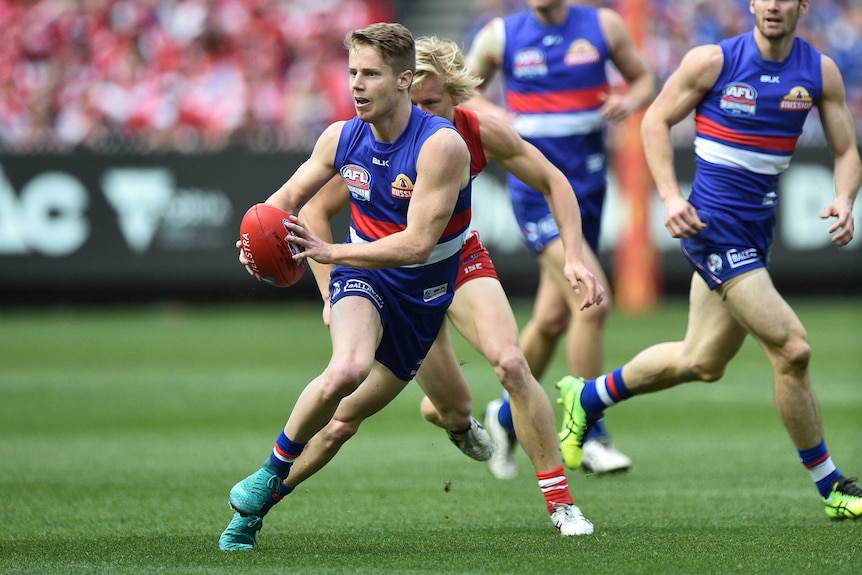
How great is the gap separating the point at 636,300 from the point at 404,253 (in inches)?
521

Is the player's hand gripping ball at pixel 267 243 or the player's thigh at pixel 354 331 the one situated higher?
the player's hand gripping ball at pixel 267 243

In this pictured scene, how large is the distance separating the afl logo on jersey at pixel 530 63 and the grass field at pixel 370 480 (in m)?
2.48

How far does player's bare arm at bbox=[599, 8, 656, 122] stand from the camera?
8711 mm

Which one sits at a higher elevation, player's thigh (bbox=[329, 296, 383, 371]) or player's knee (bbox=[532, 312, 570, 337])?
player's thigh (bbox=[329, 296, 383, 371])

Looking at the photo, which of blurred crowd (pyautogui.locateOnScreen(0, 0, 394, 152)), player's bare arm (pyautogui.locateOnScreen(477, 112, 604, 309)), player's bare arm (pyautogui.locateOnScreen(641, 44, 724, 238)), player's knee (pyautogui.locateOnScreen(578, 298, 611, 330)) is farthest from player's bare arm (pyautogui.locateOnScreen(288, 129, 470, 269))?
blurred crowd (pyautogui.locateOnScreen(0, 0, 394, 152))

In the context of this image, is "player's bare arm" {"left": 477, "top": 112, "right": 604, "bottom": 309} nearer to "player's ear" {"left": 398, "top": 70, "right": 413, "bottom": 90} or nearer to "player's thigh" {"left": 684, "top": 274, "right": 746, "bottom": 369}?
"player's ear" {"left": 398, "top": 70, "right": 413, "bottom": 90}

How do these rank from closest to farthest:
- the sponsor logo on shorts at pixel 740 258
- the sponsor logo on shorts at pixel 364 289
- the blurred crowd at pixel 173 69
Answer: the sponsor logo on shorts at pixel 364 289, the sponsor logo on shorts at pixel 740 258, the blurred crowd at pixel 173 69

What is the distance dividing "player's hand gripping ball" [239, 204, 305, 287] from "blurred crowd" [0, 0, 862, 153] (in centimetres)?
1337

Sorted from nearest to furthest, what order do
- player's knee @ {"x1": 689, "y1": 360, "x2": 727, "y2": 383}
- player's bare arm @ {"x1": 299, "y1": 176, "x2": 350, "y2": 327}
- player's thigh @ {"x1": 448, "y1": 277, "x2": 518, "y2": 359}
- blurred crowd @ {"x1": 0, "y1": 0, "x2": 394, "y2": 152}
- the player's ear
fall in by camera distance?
the player's ear < player's thigh @ {"x1": 448, "y1": 277, "x2": 518, "y2": 359} < player's bare arm @ {"x1": 299, "y1": 176, "x2": 350, "y2": 327} < player's knee @ {"x1": 689, "y1": 360, "x2": 727, "y2": 383} < blurred crowd @ {"x1": 0, "y1": 0, "x2": 394, "y2": 152}

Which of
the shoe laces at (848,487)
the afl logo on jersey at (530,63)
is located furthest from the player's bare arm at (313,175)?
the afl logo on jersey at (530,63)

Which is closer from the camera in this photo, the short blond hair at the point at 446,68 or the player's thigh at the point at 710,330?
the short blond hair at the point at 446,68

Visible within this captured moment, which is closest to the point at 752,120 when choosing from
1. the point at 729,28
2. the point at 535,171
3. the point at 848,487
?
the point at 535,171

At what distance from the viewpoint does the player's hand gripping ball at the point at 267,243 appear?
560cm

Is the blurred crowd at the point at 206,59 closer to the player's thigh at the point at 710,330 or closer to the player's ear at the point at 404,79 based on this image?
the player's thigh at the point at 710,330
